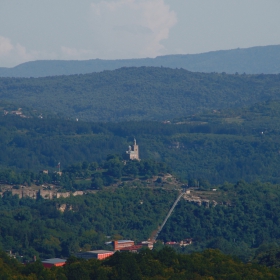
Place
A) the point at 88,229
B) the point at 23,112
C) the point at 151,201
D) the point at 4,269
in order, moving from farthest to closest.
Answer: the point at 23,112, the point at 151,201, the point at 88,229, the point at 4,269

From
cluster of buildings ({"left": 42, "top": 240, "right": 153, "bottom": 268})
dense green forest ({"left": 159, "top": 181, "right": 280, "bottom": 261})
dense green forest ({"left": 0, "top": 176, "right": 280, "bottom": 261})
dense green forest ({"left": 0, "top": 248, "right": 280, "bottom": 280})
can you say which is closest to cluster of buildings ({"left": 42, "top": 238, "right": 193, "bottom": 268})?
cluster of buildings ({"left": 42, "top": 240, "right": 153, "bottom": 268})

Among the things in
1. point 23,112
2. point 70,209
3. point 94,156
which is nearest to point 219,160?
point 94,156

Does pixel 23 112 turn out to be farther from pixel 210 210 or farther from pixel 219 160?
pixel 210 210

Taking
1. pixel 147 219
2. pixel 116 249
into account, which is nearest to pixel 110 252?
pixel 116 249

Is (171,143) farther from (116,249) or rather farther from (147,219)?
(116,249)

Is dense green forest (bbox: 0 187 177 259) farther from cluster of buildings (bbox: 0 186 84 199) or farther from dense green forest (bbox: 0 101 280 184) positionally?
dense green forest (bbox: 0 101 280 184)

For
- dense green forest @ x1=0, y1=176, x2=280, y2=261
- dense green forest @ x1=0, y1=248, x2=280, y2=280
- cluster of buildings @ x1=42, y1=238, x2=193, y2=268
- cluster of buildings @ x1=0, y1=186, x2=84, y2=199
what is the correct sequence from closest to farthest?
dense green forest @ x1=0, y1=248, x2=280, y2=280 < cluster of buildings @ x1=42, y1=238, x2=193, y2=268 < dense green forest @ x1=0, y1=176, x2=280, y2=261 < cluster of buildings @ x1=0, y1=186, x2=84, y2=199
